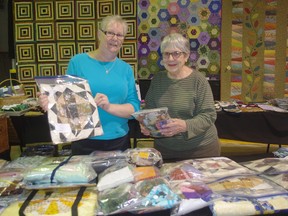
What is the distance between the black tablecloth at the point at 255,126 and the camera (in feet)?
10.2

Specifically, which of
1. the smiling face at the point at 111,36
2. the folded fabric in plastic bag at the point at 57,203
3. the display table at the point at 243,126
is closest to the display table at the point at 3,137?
the display table at the point at 243,126

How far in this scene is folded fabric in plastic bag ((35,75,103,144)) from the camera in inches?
51.3

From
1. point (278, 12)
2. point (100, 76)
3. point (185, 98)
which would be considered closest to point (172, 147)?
point (185, 98)

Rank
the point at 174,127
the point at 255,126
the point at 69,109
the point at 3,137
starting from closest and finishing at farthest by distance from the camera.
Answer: the point at 69,109 → the point at 174,127 → the point at 3,137 → the point at 255,126

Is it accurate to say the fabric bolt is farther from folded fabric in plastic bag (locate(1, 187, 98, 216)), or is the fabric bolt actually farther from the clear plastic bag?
folded fabric in plastic bag (locate(1, 187, 98, 216))

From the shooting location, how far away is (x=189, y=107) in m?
1.62

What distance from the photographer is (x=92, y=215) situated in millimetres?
947

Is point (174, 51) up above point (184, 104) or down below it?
above

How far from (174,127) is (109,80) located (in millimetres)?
438

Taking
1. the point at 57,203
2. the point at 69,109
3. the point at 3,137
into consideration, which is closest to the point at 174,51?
the point at 69,109

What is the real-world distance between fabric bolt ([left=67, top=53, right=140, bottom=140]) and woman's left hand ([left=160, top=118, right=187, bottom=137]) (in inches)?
10.5

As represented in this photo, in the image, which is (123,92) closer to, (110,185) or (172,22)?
(110,185)

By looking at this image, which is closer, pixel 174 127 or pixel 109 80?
pixel 174 127

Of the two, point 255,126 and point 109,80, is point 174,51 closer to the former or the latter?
point 109,80
